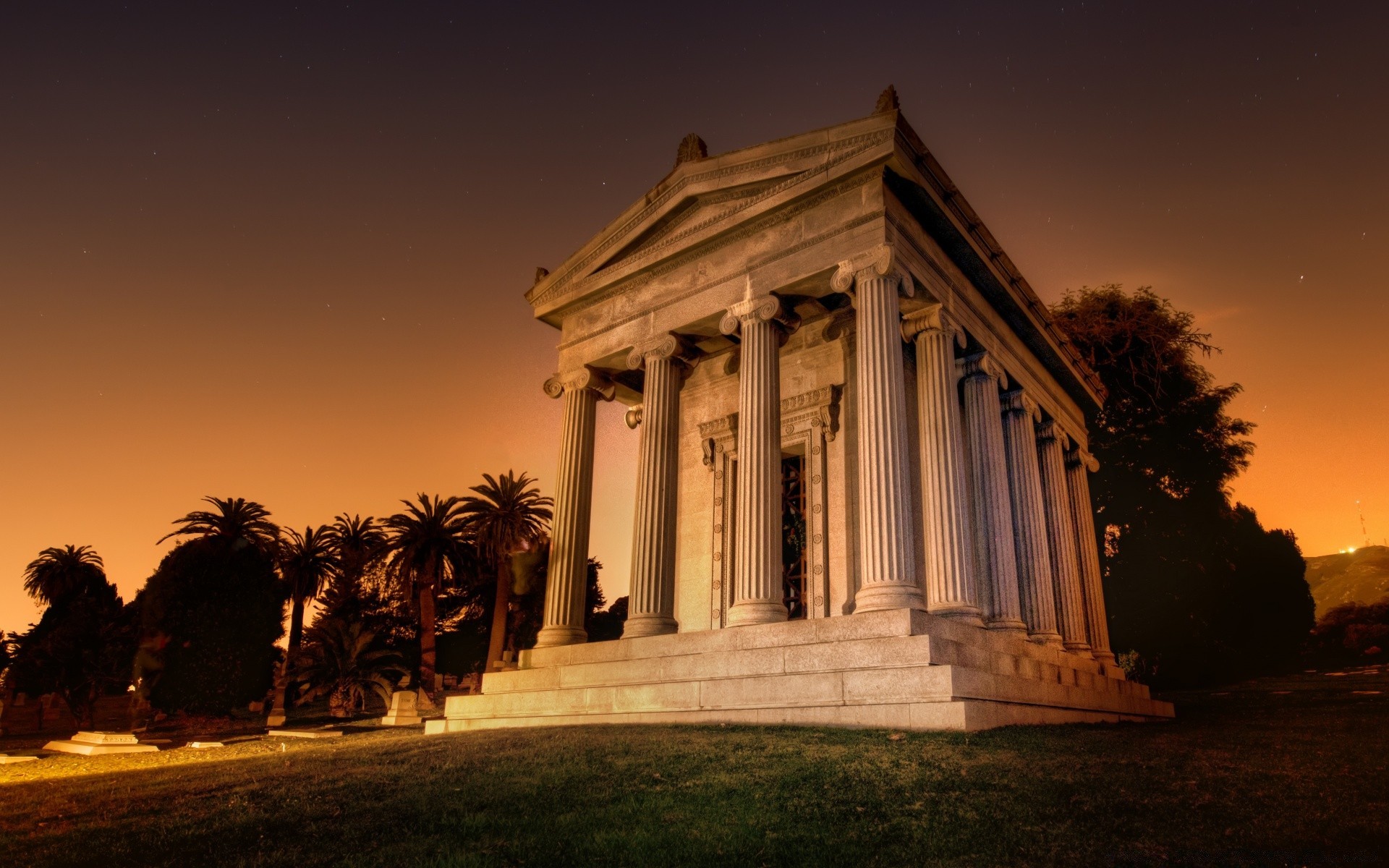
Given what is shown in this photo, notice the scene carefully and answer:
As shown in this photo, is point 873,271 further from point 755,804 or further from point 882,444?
point 755,804

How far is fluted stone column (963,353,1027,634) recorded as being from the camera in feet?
68.2

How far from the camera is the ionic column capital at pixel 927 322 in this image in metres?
19.7

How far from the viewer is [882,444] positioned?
16.5m

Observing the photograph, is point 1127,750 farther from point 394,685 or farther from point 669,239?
point 394,685

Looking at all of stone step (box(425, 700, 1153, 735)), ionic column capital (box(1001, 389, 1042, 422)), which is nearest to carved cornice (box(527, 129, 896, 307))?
ionic column capital (box(1001, 389, 1042, 422))

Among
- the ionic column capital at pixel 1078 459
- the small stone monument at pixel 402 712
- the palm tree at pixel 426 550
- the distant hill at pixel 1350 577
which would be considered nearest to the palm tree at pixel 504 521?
the palm tree at pixel 426 550

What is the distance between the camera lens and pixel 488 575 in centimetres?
5503

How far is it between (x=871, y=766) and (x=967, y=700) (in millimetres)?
3847

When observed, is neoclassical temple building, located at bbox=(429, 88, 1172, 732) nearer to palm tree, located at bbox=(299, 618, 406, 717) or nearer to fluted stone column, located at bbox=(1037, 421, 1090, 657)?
fluted stone column, located at bbox=(1037, 421, 1090, 657)

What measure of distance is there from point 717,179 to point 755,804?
1641cm

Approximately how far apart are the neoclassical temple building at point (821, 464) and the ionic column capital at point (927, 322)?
6 centimetres

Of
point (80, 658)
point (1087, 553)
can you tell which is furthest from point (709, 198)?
point (80, 658)

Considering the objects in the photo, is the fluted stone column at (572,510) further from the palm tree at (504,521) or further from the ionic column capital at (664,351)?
the palm tree at (504,521)

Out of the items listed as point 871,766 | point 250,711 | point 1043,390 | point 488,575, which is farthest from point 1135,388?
point 250,711
